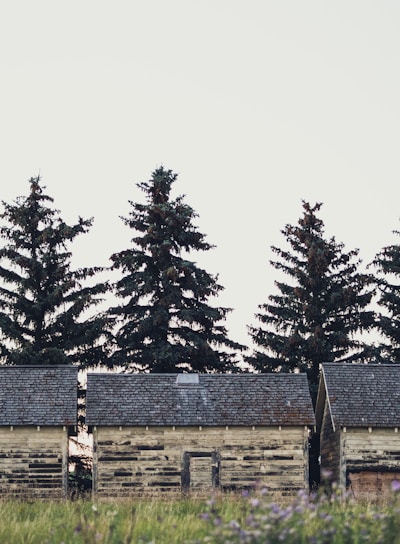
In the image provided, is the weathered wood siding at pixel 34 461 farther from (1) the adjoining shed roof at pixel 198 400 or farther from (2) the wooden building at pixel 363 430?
(2) the wooden building at pixel 363 430

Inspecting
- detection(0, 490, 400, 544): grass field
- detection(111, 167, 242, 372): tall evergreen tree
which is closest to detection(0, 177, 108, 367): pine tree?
detection(111, 167, 242, 372): tall evergreen tree

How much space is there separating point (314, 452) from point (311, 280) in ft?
29.9

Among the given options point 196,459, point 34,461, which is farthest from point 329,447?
point 34,461

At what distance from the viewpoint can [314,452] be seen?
42.2 meters

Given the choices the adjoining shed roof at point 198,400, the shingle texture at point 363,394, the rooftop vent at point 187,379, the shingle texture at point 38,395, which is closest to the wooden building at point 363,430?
the shingle texture at point 363,394

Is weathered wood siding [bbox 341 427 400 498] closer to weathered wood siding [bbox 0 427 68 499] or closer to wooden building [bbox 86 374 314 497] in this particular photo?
wooden building [bbox 86 374 314 497]

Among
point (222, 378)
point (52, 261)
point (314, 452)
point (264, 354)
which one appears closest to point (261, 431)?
point (222, 378)

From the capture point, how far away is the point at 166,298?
45.4m

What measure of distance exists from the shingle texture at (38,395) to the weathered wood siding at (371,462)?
10.7m

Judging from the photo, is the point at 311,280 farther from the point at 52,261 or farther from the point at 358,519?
the point at 358,519

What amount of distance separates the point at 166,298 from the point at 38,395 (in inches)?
490

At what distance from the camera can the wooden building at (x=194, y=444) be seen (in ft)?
109

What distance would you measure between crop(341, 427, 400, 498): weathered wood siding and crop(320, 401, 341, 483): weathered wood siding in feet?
2.24

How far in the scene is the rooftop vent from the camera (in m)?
36.3
